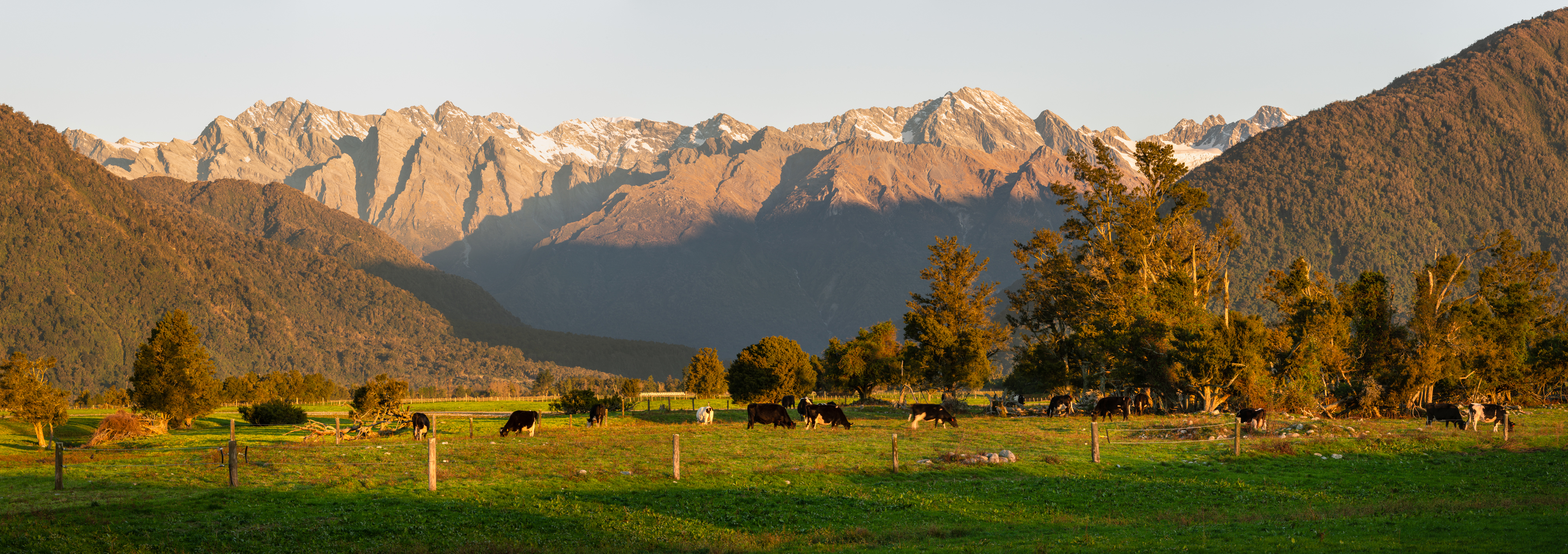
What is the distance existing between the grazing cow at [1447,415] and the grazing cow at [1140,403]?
14.6 metres

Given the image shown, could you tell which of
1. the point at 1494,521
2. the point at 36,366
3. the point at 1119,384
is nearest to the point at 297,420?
the point at 36,366

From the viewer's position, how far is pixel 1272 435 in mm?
39406

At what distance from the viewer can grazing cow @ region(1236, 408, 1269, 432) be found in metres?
41.8

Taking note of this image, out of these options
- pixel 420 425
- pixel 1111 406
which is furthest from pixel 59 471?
pixel 1111 406

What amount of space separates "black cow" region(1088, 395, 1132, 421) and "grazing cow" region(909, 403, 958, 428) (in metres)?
7.81

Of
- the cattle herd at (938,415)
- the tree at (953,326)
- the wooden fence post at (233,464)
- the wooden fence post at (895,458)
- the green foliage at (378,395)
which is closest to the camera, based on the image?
the wooden fence post at (233,464)

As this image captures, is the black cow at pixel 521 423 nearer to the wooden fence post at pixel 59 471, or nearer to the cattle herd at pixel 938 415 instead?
the cattle herd at pixel 938 415

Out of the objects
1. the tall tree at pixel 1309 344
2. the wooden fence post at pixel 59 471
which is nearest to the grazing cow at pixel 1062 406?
the tall tree at pixel 1309 344

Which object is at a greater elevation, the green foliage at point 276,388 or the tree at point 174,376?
the tree at point 174,376

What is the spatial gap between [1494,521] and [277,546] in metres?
27.3

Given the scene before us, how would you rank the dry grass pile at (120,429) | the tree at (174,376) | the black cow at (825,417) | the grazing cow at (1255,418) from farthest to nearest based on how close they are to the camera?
the tree at (174,376) → the black cow at (825,417) → the dry grass pile at (120,429) → the grazing cow at (1255,418)

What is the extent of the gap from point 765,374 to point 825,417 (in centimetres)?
2997

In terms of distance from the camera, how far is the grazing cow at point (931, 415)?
52.7 metres

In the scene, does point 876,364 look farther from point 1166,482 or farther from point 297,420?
point 1166,482
